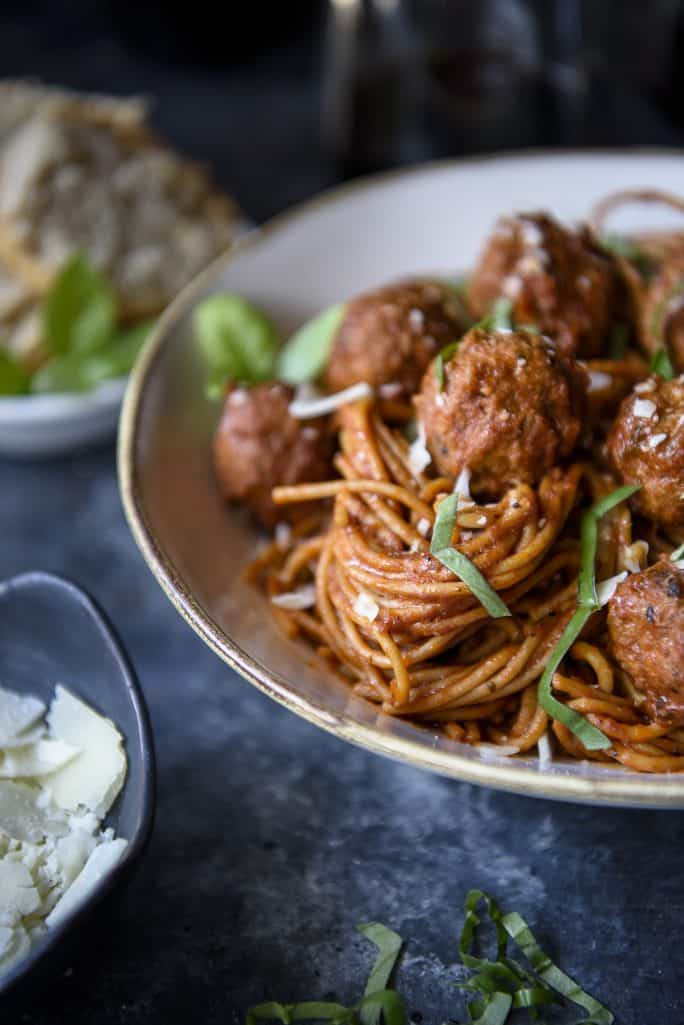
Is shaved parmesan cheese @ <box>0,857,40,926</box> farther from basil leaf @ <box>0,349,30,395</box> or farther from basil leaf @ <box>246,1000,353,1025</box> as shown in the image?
basil leaf @ <box>0,349,30,395</box>

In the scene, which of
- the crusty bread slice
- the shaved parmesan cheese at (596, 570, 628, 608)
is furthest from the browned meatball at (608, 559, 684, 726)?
the crusty bread slice

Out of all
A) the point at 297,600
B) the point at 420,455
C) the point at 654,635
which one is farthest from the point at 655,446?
the point at 297,600

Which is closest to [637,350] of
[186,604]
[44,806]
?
[186,604]

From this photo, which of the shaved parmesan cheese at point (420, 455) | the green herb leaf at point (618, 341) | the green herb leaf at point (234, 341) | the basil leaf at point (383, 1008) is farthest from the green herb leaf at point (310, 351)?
the basil leaf at point (383, 1008)

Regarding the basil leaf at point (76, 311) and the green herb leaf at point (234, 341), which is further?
the basil leaf at point (76, 311)

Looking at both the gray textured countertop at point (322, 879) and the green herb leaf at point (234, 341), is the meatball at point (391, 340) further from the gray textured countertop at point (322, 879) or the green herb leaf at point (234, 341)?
→ the gray textured countertop at point (322, 879)

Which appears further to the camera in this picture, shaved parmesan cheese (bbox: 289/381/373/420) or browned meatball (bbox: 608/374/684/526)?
shaved parmesan cheese (bbox: 289/381/373/420)

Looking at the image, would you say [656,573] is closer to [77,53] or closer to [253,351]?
[253,351]
